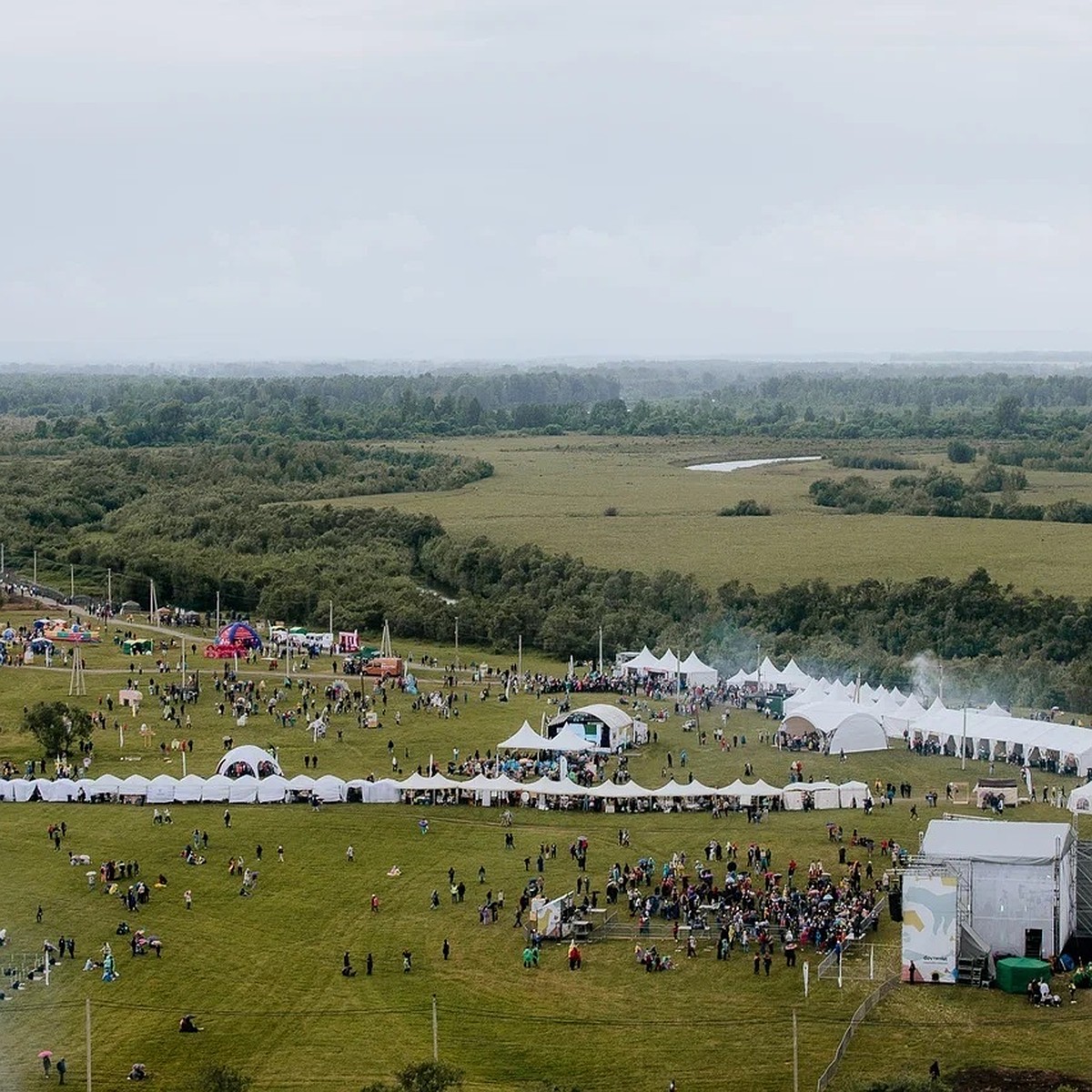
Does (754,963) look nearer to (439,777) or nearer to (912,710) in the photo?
(439,777)

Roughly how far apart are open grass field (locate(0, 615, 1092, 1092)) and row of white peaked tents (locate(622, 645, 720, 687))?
55.0 ft

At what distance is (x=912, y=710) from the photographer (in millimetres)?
52375

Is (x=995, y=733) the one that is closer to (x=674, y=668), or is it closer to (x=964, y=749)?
(x=964, y=749)

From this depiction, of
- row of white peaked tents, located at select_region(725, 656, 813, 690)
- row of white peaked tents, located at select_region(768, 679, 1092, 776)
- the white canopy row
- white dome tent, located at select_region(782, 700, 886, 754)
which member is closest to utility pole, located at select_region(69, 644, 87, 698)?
row of white peaked tents, located at select_region(725, 656, 813, 690)

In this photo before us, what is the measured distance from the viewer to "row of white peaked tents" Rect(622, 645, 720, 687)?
197 feet

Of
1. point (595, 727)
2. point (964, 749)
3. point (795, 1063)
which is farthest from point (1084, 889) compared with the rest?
point (595, 727)

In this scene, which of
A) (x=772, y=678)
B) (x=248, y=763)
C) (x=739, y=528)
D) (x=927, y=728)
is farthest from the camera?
(x=739, y=528)

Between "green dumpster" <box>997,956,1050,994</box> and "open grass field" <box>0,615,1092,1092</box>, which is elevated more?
"green dumpster" <box>997,956,1050,994</box>

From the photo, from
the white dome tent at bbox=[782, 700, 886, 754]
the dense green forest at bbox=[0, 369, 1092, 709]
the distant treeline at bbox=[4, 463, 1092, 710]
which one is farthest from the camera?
the dense green forest at bbox=[0, 369, 1092, 709]

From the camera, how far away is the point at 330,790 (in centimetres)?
4444

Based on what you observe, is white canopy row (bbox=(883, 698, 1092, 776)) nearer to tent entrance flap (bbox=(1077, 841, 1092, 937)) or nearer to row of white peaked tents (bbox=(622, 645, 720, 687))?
tent entrance flap (bbox=(1077, 841, 1092, 937))

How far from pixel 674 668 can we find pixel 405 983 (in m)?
30.0

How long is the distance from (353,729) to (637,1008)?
2487 cm

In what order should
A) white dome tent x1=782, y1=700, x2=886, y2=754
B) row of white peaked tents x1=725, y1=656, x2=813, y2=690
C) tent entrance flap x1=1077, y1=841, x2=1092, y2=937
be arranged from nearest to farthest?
1. tent entrance flap x1=1077, y1=841, x2=1092, y2=937
2. white dome tent x1=782, y1=700, x2=886, y2=754
3. row of white peaked tents x1=725, y1=656, x2=813, y2=690
